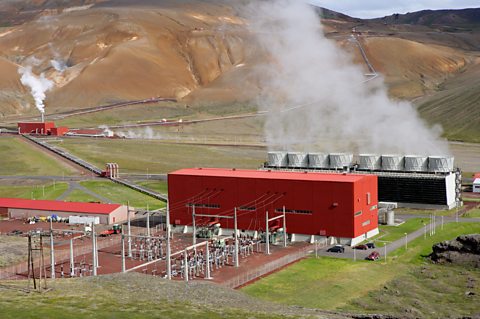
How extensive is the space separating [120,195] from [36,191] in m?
13.3

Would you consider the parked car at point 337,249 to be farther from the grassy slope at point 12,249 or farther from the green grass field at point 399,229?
the grassy slope at point 12,249

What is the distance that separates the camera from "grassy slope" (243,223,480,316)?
53.4 m

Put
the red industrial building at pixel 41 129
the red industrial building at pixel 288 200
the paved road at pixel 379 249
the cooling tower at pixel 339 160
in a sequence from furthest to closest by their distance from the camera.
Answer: the red industrial building at pixel 41 129, the cooling tower at pixel 339 160, the red industrial building at pixel 288 200, the paved road at pixel 379 249

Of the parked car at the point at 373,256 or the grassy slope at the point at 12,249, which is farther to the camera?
the parked car at the point at 373,256

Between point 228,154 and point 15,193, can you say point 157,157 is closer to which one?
point 228,154

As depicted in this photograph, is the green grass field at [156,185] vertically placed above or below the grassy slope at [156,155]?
below

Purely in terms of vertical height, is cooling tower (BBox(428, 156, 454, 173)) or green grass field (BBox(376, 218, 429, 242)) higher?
cooling tower (BBox(428, 156, 454, 173))

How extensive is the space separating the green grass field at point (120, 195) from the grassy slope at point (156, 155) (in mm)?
15149

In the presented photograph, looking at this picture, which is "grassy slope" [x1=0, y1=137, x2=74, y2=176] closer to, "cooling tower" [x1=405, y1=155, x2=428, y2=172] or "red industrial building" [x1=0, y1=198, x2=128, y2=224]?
"red industrial building" [x1=0, y1=198, x2=128, y2=224]

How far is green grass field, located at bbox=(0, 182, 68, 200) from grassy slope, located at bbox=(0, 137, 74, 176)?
35.8 ft

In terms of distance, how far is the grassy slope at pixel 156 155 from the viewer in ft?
428

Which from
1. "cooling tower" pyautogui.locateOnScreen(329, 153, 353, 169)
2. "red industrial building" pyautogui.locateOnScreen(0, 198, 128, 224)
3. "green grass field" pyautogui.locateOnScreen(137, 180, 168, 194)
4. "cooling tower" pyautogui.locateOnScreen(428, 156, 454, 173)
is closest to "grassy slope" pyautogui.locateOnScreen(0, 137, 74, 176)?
→ "green grass field" pyautogui.locateOnScreen(137, 180, 168, 194)

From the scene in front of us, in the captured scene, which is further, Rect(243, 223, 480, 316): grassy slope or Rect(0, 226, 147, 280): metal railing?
Rect(0, 226, 147, 280): metal railing

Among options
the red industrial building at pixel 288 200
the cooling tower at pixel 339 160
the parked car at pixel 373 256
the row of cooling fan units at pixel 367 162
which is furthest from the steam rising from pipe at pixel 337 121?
the parked car at pixel 373 256
